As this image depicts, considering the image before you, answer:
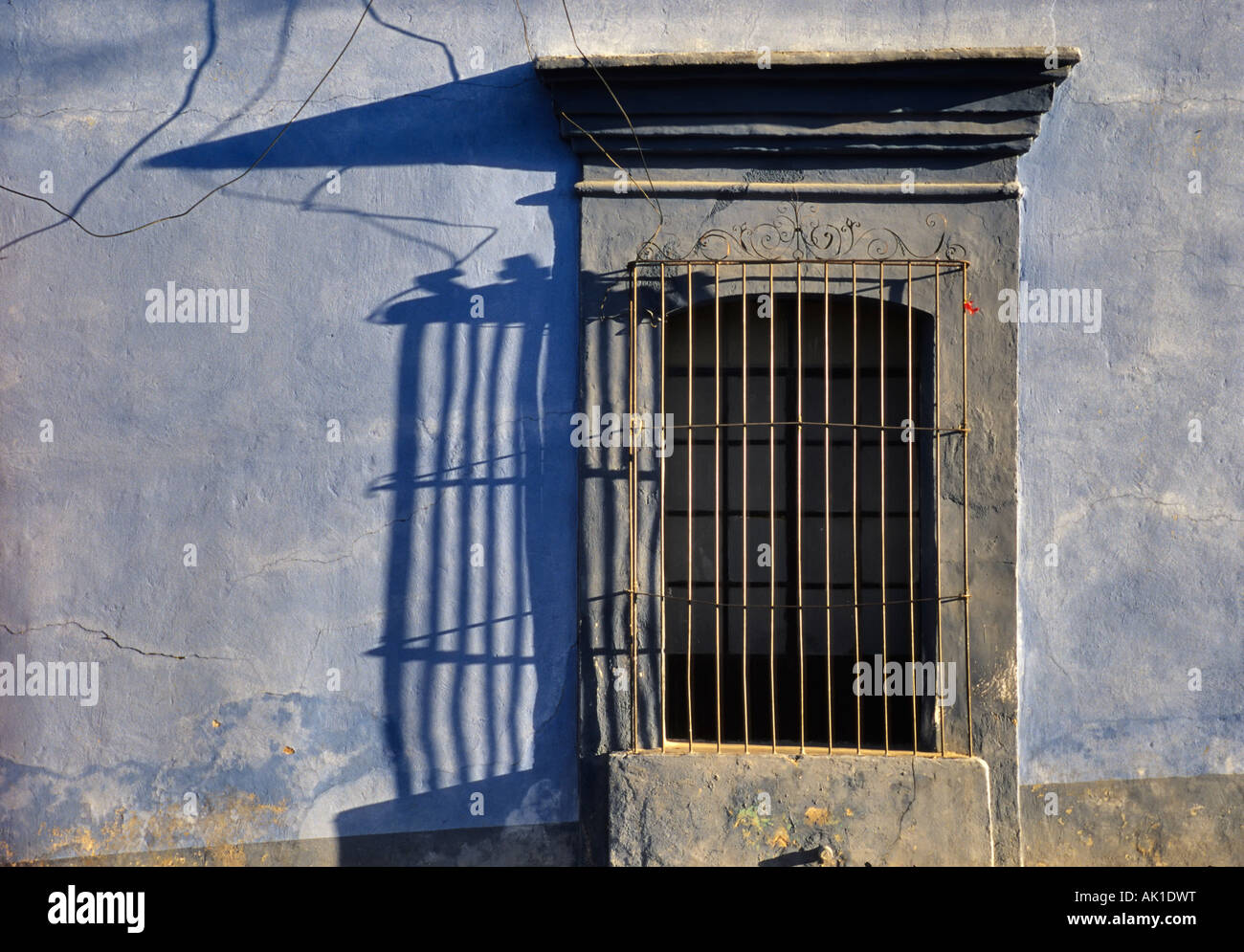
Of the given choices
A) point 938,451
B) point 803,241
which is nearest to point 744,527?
point 938,451

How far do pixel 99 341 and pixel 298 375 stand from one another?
826mm

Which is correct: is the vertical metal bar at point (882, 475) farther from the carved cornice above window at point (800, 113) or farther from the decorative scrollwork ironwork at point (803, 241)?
the carved cornice above window at point (800, 113)

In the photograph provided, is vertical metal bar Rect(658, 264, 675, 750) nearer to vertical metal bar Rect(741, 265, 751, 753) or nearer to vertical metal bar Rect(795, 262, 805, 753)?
vertical metal bar Rect(741, 265, 751, 753)

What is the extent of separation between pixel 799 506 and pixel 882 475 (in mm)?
337

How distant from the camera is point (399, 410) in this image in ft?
14.5

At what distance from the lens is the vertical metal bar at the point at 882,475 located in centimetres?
425

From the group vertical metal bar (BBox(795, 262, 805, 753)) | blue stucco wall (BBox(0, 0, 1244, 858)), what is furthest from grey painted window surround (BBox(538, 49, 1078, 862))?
vertical metal bar (BBox(795, 262, 805, 753))

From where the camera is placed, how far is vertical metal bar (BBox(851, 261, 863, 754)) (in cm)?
421

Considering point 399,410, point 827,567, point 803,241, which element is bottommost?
point 827,567

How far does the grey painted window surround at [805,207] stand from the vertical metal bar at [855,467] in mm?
260

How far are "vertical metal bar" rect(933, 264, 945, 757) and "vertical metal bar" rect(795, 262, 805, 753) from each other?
510 millimetres

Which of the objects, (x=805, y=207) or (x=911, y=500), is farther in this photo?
(x=805, y=207)

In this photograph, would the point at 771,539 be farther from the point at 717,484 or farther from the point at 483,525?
the point at 483,525

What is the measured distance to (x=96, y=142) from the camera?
4504 mm
